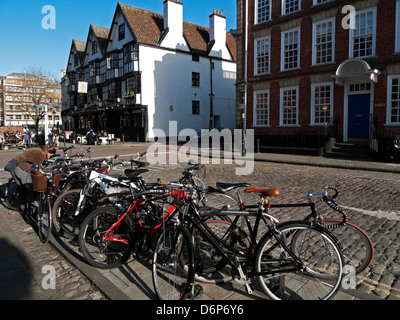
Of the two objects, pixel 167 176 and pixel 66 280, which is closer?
pixel 66 280

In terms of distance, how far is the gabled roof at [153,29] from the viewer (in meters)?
33.2

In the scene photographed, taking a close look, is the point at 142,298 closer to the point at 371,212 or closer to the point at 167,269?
the point at 167,269

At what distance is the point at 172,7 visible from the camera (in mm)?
33688

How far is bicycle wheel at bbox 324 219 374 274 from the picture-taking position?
339 cm

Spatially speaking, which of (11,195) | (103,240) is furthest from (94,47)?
(103,240)

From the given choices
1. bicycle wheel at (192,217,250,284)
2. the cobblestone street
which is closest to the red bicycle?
bicycle wheel at (192,217,250,284)

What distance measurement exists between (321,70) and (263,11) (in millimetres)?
6498

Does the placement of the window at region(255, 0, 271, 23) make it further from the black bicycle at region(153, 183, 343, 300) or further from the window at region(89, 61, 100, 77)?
the window at region(89, 61, 100, 77)

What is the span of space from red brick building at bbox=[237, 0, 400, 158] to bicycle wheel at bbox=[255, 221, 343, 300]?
45.8 ft

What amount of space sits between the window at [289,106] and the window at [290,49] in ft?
5.10

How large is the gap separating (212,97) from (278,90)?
54.9 feet

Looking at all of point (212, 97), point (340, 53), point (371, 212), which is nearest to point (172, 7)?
point (212, 97)

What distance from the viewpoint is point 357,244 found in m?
3.51

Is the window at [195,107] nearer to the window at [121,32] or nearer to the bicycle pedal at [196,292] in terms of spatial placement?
the window at [121,32]
